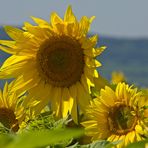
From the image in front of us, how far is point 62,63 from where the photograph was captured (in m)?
3.88

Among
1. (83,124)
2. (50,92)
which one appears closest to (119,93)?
(50,92)

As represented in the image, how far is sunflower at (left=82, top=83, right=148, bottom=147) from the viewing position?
3.02m

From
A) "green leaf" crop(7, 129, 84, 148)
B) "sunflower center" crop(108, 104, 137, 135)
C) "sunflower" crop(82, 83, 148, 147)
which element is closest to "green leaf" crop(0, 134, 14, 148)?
"green leaf" crop(7, 129, 84, 148)

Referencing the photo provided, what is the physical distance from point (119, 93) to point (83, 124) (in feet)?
3.05

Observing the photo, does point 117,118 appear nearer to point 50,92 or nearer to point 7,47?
point 50,92

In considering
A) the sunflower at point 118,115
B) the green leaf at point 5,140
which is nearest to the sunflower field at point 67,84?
the sunflower at point 118,115

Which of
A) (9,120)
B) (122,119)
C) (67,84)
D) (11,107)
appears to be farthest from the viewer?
(67,84)

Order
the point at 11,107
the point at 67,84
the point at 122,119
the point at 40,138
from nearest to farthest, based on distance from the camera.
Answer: the point at 40,138 → the point at 11,107 → the point at 122,119 → the point at 67,84

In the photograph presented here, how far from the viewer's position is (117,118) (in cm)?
383

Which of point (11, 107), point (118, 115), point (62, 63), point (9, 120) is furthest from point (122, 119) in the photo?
point (9, 120)

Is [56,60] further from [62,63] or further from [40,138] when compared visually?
[40,138]

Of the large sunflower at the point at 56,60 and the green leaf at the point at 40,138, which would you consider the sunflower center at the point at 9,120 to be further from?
the green leaf at the point at 40,138

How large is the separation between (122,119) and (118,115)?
0.07 meters

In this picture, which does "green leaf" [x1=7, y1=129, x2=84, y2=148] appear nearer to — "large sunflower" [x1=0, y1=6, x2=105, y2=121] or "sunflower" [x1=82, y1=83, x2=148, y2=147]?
"sunflower" [x1=82, y1=83, x2=148, y2=147]
